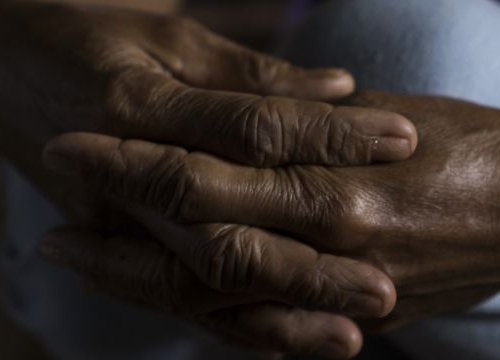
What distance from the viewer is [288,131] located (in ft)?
2.12

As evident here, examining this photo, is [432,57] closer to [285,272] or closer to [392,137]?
[392,137]

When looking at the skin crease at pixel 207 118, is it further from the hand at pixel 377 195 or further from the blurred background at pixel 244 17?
the blurred background at pixel 244 17

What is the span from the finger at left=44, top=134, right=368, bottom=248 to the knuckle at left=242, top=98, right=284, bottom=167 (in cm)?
1

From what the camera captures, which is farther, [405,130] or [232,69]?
[232,69]

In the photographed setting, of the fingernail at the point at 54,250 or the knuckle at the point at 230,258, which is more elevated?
the knuckle at the point at 230,258

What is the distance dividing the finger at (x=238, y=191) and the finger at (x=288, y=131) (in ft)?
0.04

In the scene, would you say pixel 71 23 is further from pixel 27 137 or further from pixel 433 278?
pixel 433 278

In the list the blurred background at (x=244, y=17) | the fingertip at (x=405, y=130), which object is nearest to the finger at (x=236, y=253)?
the fingertip at (x=405, y=130)

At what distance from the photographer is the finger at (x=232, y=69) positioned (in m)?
0.73

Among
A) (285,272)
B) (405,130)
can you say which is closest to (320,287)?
(285,272)

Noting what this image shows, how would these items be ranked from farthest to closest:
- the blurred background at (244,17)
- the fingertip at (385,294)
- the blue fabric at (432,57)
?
the blurred background at (244,17), the blue fabric at (432,57), the fingertip at (385,294)

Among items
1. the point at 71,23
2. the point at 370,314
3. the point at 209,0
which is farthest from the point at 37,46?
the point at 209,0

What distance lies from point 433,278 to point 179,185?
0.22 metres

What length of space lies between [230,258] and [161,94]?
0.16 meters
